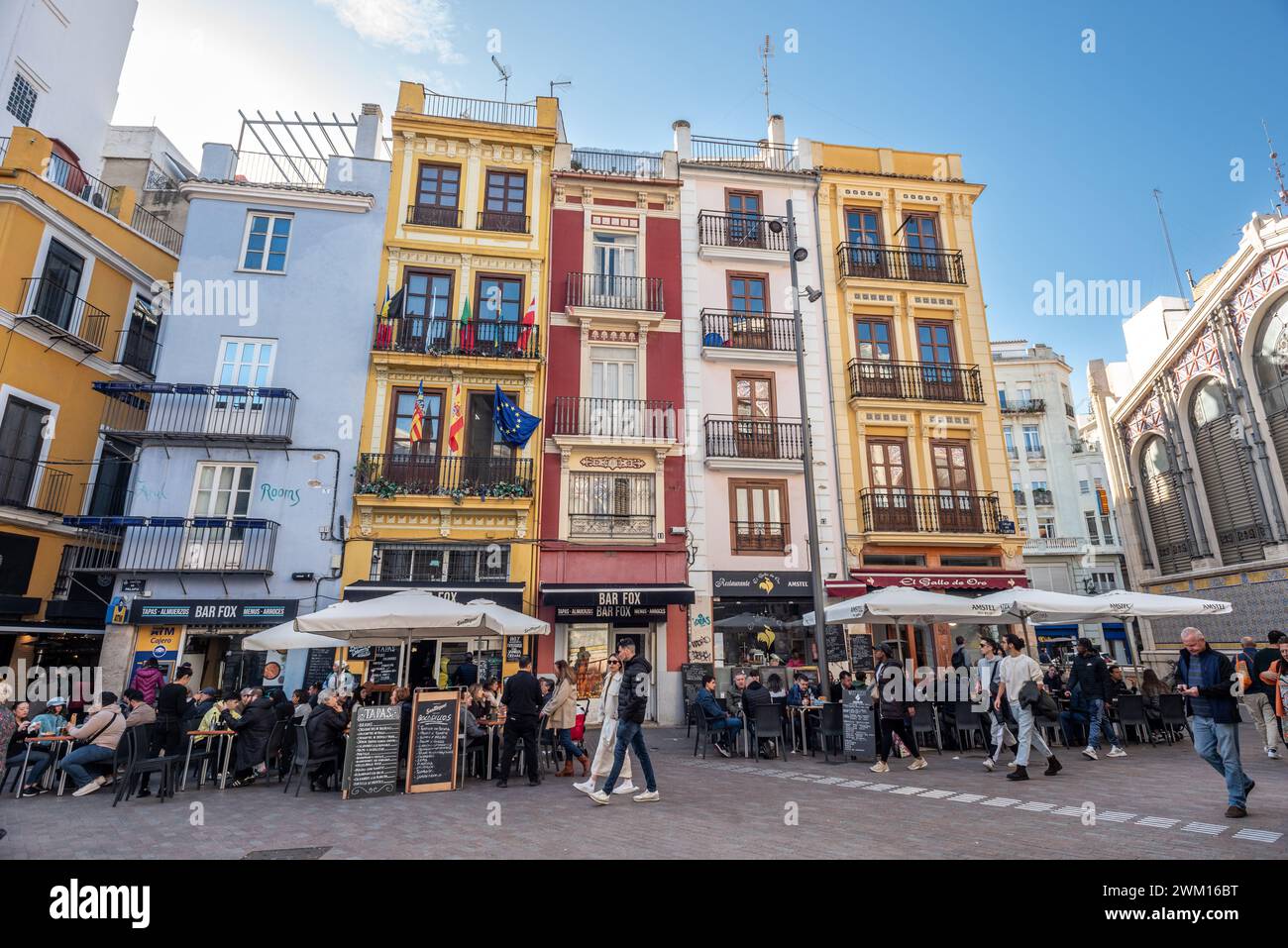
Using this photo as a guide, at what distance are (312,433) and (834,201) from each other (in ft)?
63.3

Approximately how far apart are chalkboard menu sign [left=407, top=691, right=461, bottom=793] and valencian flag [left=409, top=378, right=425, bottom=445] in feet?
33.9

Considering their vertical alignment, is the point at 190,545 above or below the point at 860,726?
above

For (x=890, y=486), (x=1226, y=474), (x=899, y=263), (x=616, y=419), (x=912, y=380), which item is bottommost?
(x=890, y=486)

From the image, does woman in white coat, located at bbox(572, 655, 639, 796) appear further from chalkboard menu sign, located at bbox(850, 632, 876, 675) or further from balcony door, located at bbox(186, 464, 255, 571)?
balcony door, located at bbox(186, 464, 255, 571)

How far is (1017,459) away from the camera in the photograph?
3931 cm

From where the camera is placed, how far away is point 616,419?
2003 centimetres

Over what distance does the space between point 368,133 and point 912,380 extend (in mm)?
20101

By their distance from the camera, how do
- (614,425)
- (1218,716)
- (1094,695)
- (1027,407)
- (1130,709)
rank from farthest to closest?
(1027,407) → (614,425) → (1130,709) → (1094,695) → (1218,716)

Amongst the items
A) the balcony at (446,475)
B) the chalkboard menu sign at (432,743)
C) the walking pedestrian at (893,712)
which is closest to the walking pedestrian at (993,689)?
the walking pedestrian at (893,712)

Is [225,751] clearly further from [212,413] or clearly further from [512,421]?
[212,413]

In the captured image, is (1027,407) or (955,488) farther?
(1027,407)

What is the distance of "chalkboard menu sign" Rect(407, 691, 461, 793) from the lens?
917cm

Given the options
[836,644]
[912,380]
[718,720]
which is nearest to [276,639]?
[718,720]

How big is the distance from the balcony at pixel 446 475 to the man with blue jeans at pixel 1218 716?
1500 centimetres
